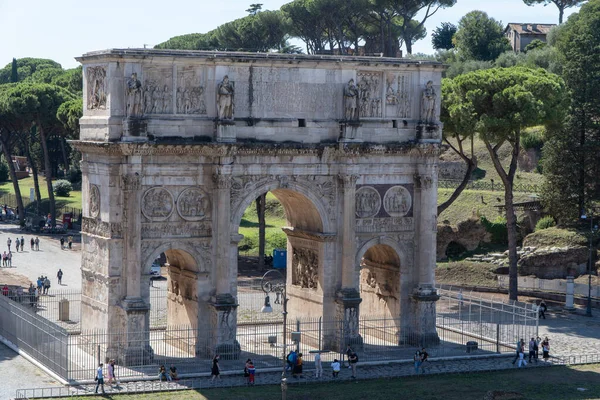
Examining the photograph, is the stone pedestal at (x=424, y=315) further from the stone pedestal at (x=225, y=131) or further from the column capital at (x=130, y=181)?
the column capital at (x=130, y=181)

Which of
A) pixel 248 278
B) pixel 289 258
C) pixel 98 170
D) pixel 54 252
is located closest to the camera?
pixel 98 170

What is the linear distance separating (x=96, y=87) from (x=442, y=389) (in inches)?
653

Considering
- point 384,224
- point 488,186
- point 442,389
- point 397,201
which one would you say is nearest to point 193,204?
point 384,224

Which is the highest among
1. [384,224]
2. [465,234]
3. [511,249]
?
[384,224]

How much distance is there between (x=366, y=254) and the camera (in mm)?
49750

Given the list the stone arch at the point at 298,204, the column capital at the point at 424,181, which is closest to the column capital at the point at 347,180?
the stone arch at the point at 298,204

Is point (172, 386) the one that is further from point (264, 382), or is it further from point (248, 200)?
point (248, 200)

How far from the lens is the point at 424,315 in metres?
47.0

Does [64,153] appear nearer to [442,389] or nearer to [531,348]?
[531,348]

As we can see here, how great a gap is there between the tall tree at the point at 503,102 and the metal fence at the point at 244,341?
8849 millimetres

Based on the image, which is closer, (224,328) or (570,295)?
(224,328)

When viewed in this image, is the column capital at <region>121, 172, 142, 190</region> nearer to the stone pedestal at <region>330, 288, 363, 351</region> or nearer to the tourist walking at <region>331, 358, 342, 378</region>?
the stone pedestal at <region>330, 288, 363, 351</region>

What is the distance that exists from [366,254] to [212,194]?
9.09 meters

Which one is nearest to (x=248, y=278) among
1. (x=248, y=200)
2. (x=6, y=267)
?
(x=6, y=267)
